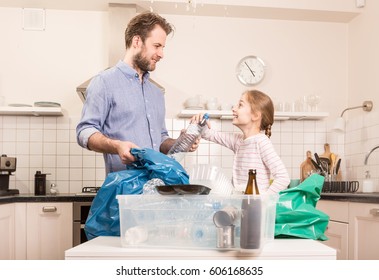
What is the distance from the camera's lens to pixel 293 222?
4.84ft

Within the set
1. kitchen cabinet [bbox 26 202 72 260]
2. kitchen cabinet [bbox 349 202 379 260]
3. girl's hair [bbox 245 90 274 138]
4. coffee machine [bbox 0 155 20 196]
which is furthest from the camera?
coffee machine [bbox 0 155 20 196]

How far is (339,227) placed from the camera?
314 centimetres

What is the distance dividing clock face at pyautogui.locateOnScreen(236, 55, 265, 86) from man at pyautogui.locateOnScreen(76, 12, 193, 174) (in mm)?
1994

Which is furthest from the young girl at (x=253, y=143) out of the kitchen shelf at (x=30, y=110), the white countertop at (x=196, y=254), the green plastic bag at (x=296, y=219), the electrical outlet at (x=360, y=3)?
the electrical outlet at (x=360, y=3)

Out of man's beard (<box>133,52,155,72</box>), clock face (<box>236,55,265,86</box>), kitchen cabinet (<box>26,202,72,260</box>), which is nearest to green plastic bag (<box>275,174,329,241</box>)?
man's beard (<box>133,52,155,72</box>)

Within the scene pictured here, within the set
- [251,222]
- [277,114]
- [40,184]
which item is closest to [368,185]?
[277,114]

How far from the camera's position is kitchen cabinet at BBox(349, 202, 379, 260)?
2.74 m

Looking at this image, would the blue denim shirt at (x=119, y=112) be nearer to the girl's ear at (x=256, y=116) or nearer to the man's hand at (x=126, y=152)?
the man's hand at (x=126, y=152)

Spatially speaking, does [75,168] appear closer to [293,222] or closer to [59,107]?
[59,107]

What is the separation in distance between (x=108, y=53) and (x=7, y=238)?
4.92ft

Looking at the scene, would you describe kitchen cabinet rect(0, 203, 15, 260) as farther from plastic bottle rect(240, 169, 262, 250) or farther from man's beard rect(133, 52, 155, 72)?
plastic bottle rect(240, 169, 262, 250)

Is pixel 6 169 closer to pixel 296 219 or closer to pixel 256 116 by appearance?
pixel 256 116

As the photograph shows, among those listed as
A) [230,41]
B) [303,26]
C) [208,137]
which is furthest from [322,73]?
[208,137]

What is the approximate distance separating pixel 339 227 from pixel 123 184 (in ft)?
6.57
